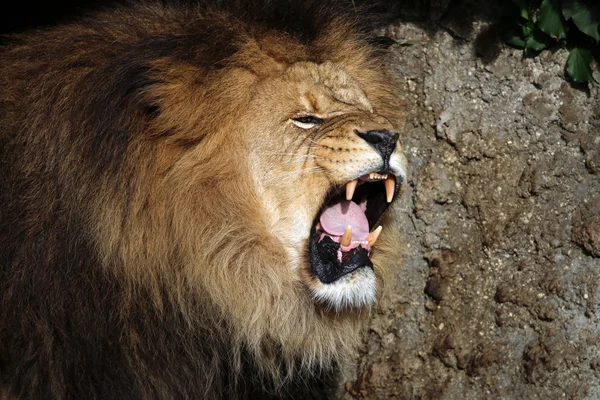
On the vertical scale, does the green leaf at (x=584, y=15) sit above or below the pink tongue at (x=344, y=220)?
above

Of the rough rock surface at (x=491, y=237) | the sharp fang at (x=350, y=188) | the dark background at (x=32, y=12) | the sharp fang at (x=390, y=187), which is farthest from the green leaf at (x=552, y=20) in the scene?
the dark background at (x=32, y=12)

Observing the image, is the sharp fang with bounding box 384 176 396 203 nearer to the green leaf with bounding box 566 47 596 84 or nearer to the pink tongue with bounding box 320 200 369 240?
the pink tongue with bounding box 320 200 369 240

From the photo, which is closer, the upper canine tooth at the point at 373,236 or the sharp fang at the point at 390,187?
the sharp fang at the point at 390,187

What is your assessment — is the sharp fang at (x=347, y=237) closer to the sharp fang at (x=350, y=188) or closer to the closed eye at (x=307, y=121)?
the sharp fang at (x=350, y=188)

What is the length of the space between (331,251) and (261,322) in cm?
35

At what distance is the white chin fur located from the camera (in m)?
3.10

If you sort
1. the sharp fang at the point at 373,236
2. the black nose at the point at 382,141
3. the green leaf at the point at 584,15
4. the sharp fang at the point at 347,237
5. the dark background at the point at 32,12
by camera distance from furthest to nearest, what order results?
the dark background at the point at 32,12
the green leaf at the point at 584,15
the sharp fang at the point at 373,236
the sharp fang at the point at 347,237
the black nose at the point at 382,141

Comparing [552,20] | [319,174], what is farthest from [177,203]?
[552,20]

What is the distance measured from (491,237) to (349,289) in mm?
1234

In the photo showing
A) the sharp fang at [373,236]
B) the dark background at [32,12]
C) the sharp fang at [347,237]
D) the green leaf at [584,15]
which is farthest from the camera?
the dark background at [32,12]

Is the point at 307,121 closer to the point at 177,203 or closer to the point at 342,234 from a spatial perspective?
the point at 342,234

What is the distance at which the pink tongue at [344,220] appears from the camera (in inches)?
123

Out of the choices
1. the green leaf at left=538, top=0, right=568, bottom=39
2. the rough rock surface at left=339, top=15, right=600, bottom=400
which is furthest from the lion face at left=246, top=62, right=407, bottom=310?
the green leaf at left=538, top=0, right=568, bottom=39

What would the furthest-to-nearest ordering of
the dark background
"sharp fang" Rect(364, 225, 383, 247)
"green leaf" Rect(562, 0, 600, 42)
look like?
the dark background, "green leaf" Rect(562, 0, 600, 42), "sharp fang" Rect(364, 225, 383, 247)
